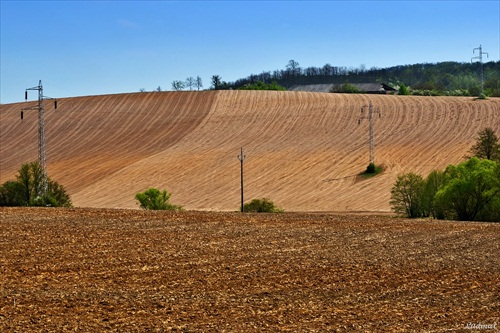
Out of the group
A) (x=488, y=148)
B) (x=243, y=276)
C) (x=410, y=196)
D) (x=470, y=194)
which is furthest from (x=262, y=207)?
(x=243, y=276)

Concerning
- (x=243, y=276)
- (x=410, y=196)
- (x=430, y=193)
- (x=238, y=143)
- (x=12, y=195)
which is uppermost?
(x=238, y=143)

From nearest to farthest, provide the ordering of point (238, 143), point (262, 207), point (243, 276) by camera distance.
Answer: point (243, 276)
point (262, 207)
point (238, 143)

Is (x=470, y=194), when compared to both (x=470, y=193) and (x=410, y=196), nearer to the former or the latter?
(x=470, y=193)

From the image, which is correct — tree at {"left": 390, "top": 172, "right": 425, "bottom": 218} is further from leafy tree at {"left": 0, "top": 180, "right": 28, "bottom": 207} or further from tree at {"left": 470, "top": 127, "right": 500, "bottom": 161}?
leafy tree at {"left": 0, "top": 180, "right": 28, "bottom": 207}

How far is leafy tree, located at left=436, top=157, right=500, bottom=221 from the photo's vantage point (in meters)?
45.8

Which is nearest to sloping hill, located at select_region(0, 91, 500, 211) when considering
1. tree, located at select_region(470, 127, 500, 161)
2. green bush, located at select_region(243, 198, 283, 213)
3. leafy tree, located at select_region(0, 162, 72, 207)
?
tree, located at select_region(470, 127, 500, 161)

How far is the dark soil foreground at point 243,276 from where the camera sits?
18.8 metres

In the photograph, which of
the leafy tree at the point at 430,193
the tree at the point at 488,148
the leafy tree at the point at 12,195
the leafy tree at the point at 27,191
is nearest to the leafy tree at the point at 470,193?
the leafy tree at the point at 430,193

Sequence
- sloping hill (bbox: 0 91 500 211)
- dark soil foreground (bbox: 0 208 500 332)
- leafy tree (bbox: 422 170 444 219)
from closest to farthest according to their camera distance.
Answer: dark soil foreground (bbox: 0 208 500 332) < leafy tree (bbox: 422 170 444 219) < sloping hill (bbox: 0 91 500 211)

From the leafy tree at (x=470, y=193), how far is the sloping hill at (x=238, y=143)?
23.7 meters

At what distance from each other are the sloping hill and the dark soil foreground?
1533 inches

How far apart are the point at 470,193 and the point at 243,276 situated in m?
25.6

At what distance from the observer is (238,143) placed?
9850 cm

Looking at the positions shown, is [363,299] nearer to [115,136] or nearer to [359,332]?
[359,332]
